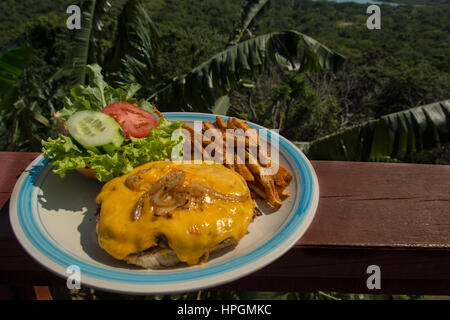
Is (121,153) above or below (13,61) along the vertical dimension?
below

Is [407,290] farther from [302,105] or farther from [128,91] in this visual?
[302,105]

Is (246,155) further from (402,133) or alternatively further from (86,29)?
(86,29)

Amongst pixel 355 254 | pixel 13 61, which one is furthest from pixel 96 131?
pixel 13 61

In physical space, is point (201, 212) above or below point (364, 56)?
below

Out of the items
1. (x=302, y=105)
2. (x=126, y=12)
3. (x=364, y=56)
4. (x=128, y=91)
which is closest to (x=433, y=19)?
(x=364, y=56)

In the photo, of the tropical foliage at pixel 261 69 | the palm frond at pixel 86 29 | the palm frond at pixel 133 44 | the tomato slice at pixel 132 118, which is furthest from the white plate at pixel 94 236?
the palm frond at pixel 133 44
